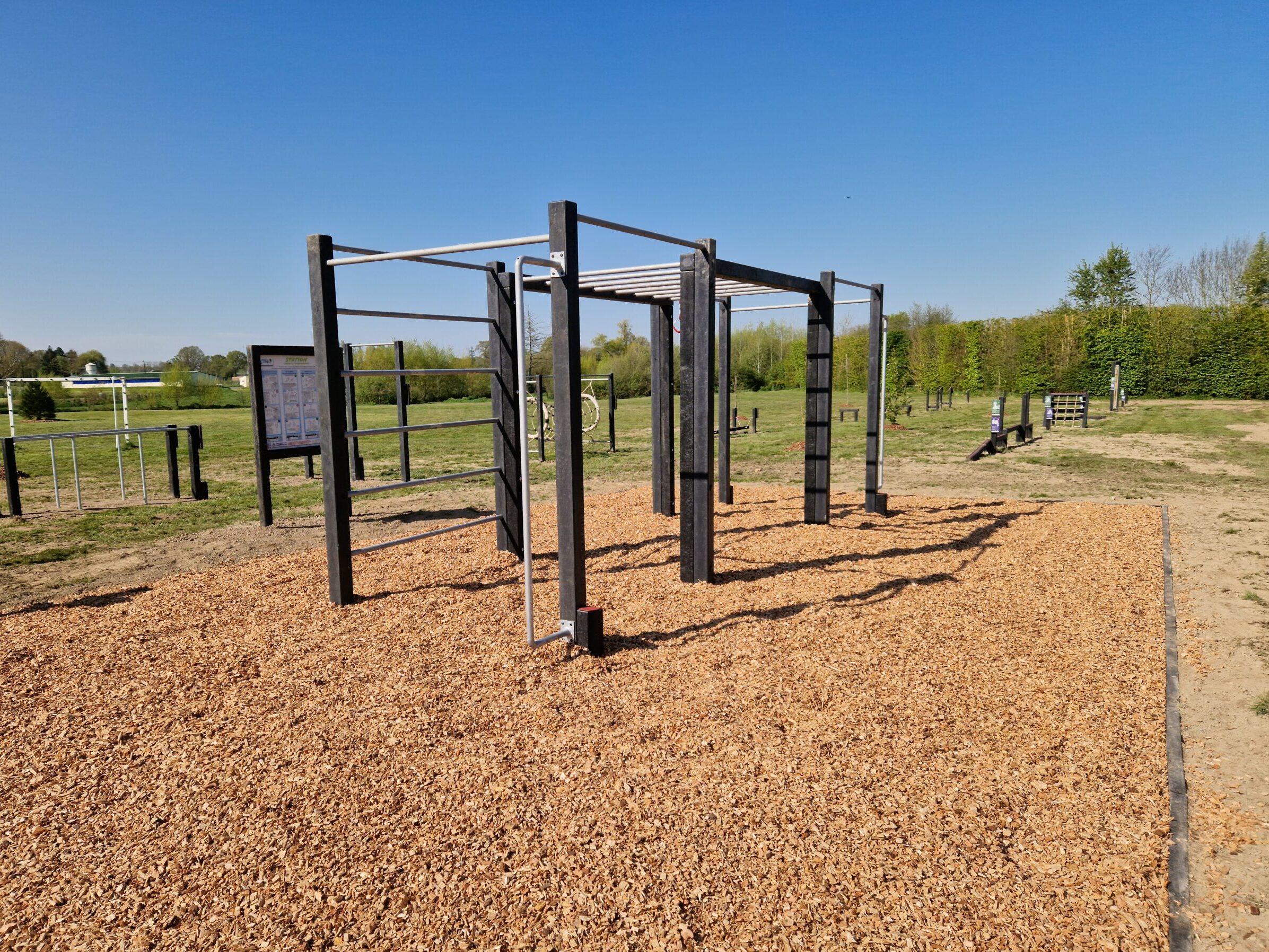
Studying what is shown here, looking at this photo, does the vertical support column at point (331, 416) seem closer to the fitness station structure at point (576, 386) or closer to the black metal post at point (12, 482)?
the fitness station structure at point (576, 386)

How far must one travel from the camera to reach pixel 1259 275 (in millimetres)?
33438

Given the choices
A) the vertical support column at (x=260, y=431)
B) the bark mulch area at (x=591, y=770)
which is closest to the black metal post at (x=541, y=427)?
the vertical support column at (x=260, y=431)

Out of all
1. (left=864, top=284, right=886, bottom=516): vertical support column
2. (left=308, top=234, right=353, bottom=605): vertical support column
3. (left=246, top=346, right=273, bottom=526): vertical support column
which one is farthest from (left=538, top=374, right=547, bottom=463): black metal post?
(left=308, top=234, right=353, bottom=605): vertical support column

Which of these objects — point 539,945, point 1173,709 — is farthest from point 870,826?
point 1173,709

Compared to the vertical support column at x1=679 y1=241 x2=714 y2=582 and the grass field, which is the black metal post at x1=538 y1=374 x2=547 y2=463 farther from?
the vertical support column at x1=679 y1=241 x2=714 y2=582

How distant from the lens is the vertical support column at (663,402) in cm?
811

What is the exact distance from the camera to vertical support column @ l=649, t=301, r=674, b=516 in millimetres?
8109

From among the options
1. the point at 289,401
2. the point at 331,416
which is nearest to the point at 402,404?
the point at 289,401

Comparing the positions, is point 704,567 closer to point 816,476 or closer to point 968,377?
point 816,476

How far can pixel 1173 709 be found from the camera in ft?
12.1

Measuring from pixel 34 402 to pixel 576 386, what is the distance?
2575 cm

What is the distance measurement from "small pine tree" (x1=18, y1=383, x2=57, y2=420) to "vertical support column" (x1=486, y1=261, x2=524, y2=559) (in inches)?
909

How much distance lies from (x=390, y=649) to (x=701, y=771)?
6.85 ft

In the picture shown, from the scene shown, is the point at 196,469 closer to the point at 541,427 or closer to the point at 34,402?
the point at 541,427
